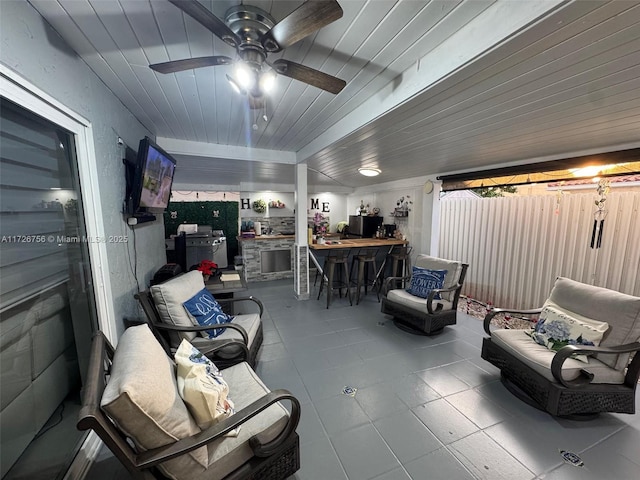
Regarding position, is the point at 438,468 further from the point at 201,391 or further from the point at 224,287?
the point at 224,287

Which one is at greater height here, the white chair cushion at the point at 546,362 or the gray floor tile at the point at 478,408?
the white chair cushion at the point at 546,362

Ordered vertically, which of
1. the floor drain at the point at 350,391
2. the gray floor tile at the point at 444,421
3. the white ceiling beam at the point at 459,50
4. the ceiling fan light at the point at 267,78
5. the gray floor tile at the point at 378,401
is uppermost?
the white ceiling beam at the point at 459,50

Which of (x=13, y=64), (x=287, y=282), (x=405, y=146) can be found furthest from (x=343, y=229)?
(x=13, y=64)

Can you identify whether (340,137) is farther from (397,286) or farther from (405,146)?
(397,286)

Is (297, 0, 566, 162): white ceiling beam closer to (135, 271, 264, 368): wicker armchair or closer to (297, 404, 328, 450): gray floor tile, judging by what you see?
(135, 271, 264, 368): wicker armchair

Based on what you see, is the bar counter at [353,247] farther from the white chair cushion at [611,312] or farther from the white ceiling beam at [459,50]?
the white chair cushion at [611,312]

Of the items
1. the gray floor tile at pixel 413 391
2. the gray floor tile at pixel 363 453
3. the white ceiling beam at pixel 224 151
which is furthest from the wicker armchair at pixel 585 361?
the white ceiling beam at pixel 224 151

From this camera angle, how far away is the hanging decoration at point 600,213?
9.34 feet

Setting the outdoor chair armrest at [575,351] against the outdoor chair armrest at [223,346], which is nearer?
the outdoor chair armrest at [575,351]

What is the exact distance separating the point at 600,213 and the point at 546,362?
2.22 metres

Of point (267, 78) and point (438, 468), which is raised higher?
point (267, 78)

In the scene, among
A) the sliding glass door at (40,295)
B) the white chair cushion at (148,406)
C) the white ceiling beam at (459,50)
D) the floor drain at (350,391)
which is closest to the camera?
the white chair cushion at (148,406)

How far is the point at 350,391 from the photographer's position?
2084 millimetres

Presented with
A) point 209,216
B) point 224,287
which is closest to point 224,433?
point 224,287
